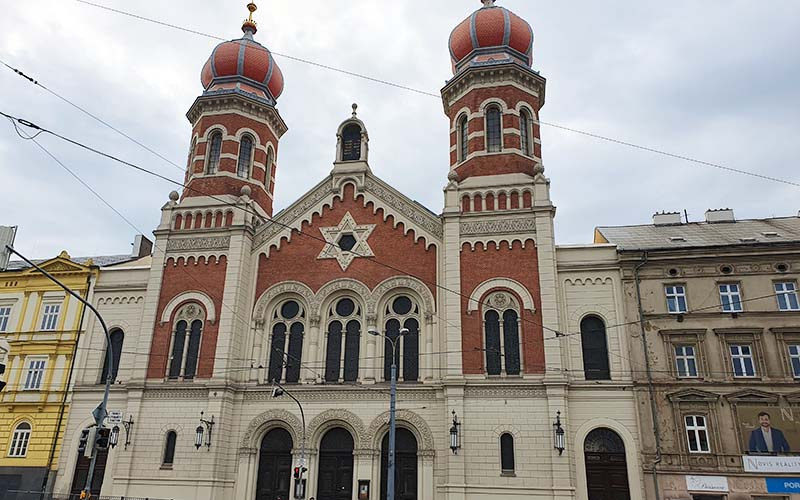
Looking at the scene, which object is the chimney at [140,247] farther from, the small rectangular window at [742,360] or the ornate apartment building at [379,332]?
the small rectangular window at [742,360]

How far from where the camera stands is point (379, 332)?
87.7ft

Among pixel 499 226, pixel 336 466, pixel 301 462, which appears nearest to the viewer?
pixel 301 462

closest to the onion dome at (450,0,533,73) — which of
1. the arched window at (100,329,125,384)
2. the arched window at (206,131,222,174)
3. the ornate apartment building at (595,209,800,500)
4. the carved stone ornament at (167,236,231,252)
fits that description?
the ornate apartment building at (595,209,800,500)

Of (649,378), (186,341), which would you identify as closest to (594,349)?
(649,378)

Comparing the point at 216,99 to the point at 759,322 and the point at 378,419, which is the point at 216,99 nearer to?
the point at 378,419

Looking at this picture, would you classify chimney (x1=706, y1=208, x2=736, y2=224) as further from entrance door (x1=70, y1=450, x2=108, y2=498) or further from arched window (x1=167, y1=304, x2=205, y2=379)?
entrance door (x1=70, y1=450, x2=108, y2=498)

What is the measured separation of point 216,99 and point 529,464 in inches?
938

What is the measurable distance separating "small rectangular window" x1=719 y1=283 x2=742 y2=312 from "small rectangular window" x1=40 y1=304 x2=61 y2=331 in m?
31.0

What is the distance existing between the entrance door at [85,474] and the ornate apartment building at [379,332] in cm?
10

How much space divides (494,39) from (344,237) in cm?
1266

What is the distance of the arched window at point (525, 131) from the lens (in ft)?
96.7

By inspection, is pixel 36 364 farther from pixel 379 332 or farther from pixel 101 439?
pixel 379 332

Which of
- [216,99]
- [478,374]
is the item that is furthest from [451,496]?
[216,99]

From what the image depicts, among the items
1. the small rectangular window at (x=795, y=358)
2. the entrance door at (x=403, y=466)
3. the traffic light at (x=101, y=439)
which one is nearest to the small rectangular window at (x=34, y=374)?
the traffic light at (x=101, y=439)
